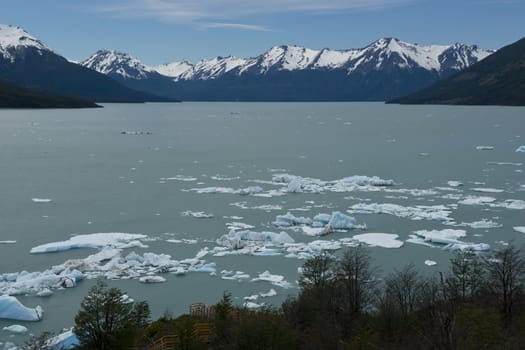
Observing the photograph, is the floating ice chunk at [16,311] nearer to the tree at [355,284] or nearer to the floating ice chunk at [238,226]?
the tree at [355,284]

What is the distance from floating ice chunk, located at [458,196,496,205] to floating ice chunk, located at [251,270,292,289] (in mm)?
18374

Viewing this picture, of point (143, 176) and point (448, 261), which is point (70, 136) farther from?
point (448, 261)

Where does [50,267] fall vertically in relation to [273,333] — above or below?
below

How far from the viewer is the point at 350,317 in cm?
1878

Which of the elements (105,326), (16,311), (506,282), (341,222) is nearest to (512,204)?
(341,222)

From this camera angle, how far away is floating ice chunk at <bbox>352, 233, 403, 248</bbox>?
90.8 ft

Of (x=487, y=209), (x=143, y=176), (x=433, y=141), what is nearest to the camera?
(x=487, y=209)

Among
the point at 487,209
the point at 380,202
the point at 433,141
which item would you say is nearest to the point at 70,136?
the point at 433,141

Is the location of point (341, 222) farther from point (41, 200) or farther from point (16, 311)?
point (41, 200)

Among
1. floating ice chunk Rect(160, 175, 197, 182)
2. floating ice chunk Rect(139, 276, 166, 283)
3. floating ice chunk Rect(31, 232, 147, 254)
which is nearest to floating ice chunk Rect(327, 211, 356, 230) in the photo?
floating ice chunk Rect(31, 232, 147, 254)

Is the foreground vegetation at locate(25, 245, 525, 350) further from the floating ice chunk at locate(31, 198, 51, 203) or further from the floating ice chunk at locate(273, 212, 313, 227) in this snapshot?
the floating ice chunk at locate(31, 198, 51, 203)

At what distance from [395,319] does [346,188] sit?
2546 cm

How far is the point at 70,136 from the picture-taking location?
88.5 m

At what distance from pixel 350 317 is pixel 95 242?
14376mm
